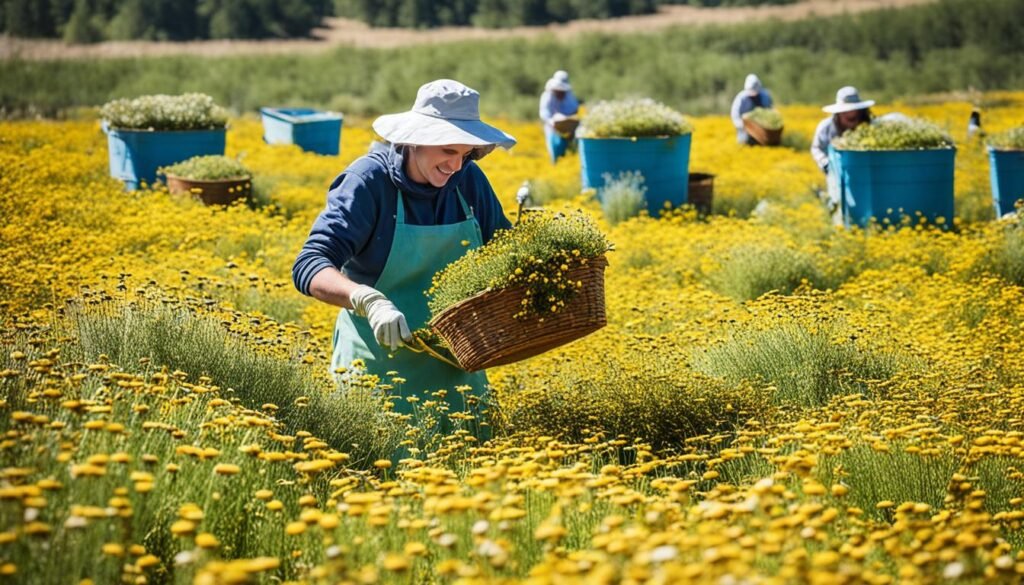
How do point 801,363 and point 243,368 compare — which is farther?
point 801,363

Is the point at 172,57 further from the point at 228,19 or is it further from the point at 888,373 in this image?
the point at 888,373

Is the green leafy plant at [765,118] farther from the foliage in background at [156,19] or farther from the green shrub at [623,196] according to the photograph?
the foliage in background at [156,19]

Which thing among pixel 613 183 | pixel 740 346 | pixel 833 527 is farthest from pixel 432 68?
pixel 833 527

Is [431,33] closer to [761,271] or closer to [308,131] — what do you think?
[308,131]

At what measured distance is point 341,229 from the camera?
4188 mm

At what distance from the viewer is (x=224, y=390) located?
173 inches

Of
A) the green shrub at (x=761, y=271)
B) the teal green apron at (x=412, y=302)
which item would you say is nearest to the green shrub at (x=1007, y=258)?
the green shrub at (x=761, y=271)

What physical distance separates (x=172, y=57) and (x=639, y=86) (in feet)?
45.4

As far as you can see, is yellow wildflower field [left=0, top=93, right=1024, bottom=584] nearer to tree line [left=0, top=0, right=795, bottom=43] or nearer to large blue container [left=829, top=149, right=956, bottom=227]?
large blue container [left=829, top=149, right=956, bottom=227]

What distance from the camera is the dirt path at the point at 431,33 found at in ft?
129

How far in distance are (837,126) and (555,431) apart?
7.20 meters

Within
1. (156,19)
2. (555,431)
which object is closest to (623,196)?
(555,431)

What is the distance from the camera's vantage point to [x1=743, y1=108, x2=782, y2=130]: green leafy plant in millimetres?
16670

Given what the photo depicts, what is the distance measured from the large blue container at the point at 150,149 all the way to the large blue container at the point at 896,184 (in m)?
6.25
